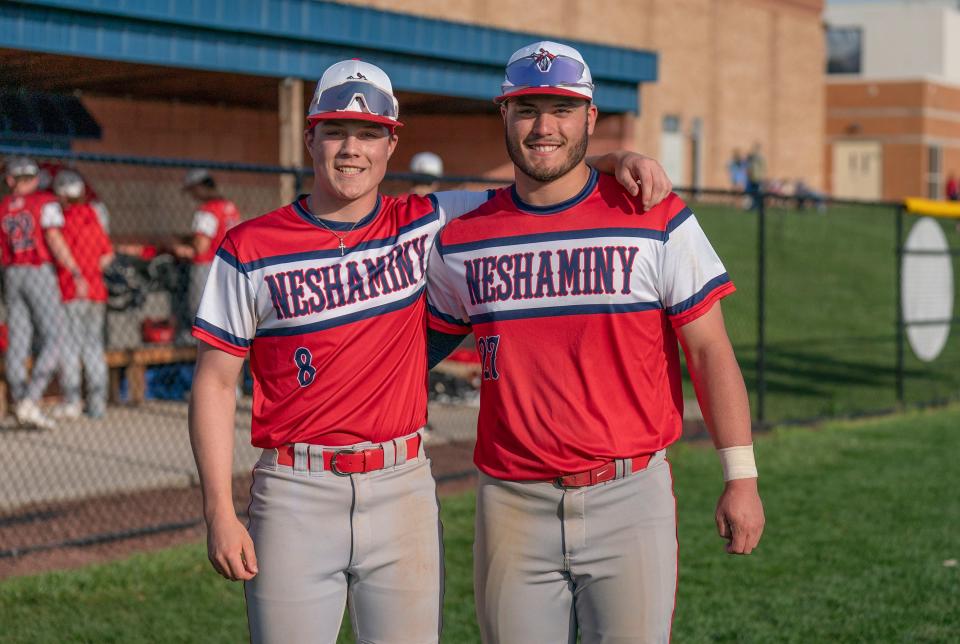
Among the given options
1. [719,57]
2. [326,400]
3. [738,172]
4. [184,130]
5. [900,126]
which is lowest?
[326,400]

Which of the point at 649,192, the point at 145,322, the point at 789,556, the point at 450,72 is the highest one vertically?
the point at 450,72

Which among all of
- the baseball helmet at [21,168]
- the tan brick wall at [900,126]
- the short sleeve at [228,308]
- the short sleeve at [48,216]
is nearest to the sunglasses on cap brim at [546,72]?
the short sleeve at [228,308]

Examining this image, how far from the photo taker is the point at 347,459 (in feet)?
11.2

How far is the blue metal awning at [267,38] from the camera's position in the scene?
1050 cm

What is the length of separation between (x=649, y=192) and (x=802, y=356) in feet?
46.4

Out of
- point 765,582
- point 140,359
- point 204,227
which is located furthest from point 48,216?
point 765,582

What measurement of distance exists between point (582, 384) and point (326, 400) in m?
0.70

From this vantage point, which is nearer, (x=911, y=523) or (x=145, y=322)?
(x=911, y=523)

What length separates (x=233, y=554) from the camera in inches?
127

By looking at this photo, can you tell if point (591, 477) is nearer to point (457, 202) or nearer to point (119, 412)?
point (457, 202)

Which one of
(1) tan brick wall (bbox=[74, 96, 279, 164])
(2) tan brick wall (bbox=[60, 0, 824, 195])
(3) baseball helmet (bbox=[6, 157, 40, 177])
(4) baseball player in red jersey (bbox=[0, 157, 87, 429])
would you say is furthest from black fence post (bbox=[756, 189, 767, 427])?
(1) tan brick wall (bbox=[74, 96, 279, 164])

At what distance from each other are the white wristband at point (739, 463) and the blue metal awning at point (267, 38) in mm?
8523

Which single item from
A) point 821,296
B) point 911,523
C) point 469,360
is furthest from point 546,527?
point 821,296

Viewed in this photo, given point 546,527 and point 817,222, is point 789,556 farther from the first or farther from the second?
point 817,222
